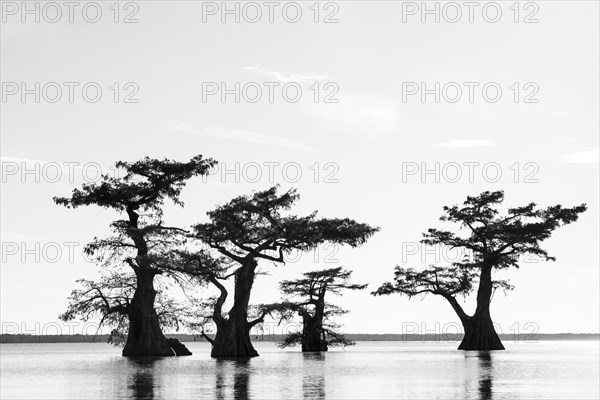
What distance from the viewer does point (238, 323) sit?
6222 cm

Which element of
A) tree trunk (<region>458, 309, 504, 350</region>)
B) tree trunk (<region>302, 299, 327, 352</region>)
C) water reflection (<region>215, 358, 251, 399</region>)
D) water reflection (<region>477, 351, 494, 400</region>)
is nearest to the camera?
water reflection (<region>215, 358, 251, 399</region>)

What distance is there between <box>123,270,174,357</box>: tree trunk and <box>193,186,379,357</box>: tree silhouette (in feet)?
15.5

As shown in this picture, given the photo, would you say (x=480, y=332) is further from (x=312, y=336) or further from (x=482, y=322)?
(x=312, y=336)

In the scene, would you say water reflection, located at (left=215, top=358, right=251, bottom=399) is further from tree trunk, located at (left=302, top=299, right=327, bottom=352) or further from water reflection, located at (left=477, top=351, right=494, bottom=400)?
tree trunk, located at (left=302, top=299, right=327, bottom=352)

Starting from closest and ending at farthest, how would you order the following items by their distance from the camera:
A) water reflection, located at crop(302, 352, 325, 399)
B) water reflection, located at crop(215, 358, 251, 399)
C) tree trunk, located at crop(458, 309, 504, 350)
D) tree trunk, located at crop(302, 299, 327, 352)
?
1. water reflection, located at crop(215, 358, 251, 399)
2. water reflection, located at crop(302, 352, 325, 399)
3. tree trunk, located at crop(302, 299, 327, 352)
4. tree trunk, located at crop(458, 309, 504, 350)

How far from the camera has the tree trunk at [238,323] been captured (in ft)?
204

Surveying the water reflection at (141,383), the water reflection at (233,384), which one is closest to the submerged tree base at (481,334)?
the water reflection at (233,384)

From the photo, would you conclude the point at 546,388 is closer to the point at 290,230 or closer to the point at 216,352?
the point at 290,230

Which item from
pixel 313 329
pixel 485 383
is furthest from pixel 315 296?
pixel 485 383

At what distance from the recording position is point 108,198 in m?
65.8

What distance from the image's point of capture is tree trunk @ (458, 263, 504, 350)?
83.1 meters

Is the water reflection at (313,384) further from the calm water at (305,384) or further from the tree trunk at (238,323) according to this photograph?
the tree trunk at (238,323)

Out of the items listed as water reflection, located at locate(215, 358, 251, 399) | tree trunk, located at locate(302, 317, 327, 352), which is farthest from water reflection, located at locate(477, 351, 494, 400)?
tree trunk, located at locate(302, 317, 327, 352)

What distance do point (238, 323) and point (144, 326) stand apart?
769 centimetres
